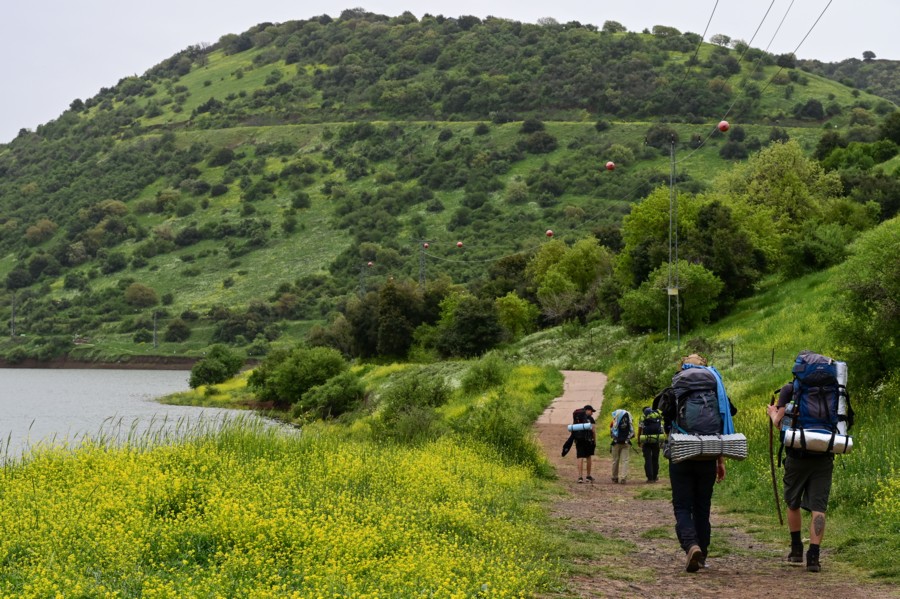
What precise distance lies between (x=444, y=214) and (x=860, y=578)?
400 ft

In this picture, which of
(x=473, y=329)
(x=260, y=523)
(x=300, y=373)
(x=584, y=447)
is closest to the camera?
(x=260, y=523)

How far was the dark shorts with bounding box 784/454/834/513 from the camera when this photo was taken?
950 cm

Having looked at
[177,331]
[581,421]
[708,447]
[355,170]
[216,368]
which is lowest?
[216,368]

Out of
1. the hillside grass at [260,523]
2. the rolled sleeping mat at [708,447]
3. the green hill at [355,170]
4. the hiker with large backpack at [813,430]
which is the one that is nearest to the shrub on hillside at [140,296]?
the green hill at [355,170]

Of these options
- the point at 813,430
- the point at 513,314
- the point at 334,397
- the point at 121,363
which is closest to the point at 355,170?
the point at 121,363

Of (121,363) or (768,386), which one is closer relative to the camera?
(768,386)

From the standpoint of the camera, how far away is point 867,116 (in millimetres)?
117500

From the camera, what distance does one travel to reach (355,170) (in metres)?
148

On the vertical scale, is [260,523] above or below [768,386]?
below

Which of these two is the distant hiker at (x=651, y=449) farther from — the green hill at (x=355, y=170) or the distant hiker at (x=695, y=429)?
the green hill at (x=355, y=170)

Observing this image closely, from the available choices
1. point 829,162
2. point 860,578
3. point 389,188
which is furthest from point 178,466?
point 389,188

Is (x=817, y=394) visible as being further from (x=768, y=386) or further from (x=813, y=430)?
(x=768, y=386)

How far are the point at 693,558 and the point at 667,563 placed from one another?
25.9 inches

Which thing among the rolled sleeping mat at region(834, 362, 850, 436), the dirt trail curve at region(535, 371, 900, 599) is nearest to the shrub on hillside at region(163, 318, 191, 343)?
the dirt trail curve at region(535, 371, 900, 599)
